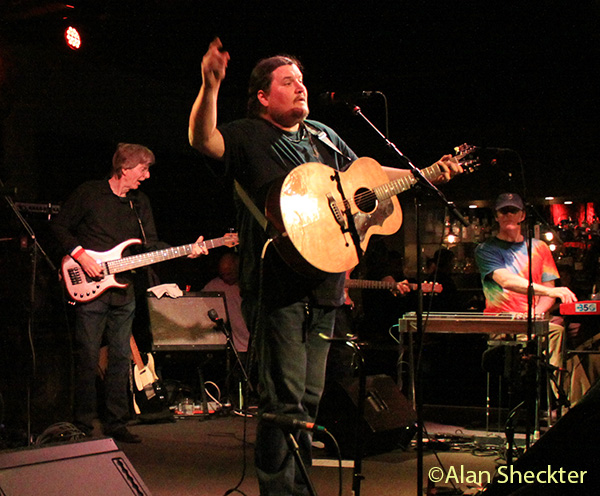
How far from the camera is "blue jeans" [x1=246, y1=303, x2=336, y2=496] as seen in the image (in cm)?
261

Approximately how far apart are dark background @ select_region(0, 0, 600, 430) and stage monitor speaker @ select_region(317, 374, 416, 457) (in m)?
2.01

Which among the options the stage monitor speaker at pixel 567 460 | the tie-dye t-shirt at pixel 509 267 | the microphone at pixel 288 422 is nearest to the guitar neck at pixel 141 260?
the tie-dye t-shirt at pixel 509 267

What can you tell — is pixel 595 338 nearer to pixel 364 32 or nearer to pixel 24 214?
pixel 364 32

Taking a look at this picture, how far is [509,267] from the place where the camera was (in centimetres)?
589

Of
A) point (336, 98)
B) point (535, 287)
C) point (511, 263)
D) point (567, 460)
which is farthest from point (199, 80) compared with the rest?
point (567, 460)

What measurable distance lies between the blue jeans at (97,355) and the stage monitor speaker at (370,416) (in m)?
1.77

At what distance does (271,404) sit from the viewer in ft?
8.68

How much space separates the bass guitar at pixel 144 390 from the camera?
6.46 meters

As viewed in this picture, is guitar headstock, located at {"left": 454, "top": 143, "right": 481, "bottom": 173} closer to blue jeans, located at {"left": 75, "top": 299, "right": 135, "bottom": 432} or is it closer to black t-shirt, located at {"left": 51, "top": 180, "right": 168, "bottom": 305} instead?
black t-shirt, located at {"left": 51, "top": 180, "right": 168, "bottom": 305}

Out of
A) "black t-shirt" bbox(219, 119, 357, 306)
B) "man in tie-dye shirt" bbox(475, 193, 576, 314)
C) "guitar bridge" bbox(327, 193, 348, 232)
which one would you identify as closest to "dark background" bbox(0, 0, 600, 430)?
"man in tie-dye shirt" bbox(475, 193, 576, 314)

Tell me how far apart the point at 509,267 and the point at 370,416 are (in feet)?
6.93

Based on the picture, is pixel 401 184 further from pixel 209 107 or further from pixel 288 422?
pixel 288 422

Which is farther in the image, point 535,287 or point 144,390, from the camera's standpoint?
point 144,390

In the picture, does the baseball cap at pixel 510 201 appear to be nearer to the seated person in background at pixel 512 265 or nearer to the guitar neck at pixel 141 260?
the seated person in background at pixel 512 265
